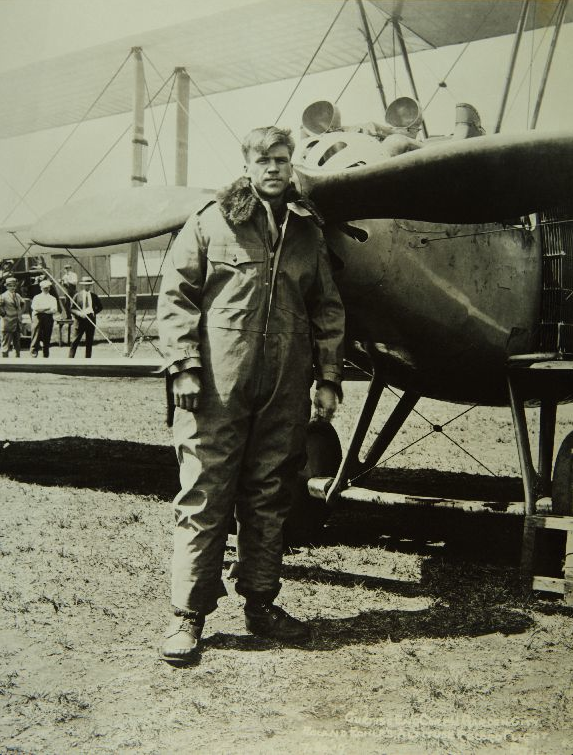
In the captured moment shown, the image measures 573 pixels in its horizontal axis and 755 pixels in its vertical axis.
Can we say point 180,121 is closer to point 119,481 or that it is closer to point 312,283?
point 119,481

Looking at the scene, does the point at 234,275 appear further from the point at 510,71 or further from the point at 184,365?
the point at 510,71

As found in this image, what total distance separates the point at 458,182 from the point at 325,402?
966 mm

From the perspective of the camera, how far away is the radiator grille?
12.9 ft

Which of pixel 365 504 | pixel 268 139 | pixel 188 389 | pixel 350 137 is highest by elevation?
pixel 350 137

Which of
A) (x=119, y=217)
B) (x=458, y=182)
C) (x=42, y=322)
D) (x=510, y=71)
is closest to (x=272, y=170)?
(x=458, y=182)

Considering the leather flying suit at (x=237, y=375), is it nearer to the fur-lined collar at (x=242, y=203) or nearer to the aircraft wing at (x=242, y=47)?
A: the fur-lined collar at (x=242, y=203)

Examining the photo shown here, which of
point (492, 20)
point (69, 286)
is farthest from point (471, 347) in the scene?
point (69, 286)

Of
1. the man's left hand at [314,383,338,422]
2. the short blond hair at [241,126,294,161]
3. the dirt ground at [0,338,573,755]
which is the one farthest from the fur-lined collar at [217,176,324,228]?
the dirt ground at [0,338,573,755]

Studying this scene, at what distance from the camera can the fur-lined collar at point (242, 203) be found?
2.60 meters

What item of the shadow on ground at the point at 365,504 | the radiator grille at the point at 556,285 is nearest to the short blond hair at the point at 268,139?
the radiator grille at the point at 556,285

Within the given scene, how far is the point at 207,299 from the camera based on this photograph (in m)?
2.64

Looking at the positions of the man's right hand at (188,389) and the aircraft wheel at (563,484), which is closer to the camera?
the man's right hand at (188,389)

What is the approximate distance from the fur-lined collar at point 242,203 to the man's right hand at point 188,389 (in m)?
0.57

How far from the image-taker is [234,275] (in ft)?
8.52
